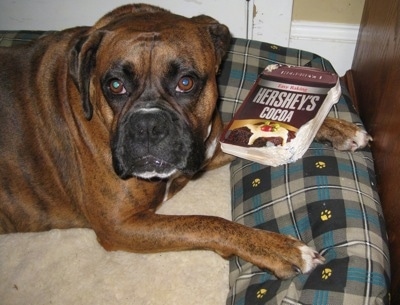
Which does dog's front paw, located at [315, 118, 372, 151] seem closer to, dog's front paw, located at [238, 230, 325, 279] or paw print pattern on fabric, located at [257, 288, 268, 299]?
dog's front paw, located at [238, 230, 325, 279]

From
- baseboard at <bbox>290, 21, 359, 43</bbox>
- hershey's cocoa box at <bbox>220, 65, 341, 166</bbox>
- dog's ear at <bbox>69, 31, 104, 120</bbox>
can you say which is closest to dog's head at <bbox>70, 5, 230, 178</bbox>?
dog's ear at <bbox>69, 31, 104, 120</bbox>

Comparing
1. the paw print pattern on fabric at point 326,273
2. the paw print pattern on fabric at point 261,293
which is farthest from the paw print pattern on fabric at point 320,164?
the paw print pattern on fabric at point 261,293

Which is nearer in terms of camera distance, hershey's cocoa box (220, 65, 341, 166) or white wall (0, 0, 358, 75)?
hershey's cocoa box (220, 65, 341, 166)

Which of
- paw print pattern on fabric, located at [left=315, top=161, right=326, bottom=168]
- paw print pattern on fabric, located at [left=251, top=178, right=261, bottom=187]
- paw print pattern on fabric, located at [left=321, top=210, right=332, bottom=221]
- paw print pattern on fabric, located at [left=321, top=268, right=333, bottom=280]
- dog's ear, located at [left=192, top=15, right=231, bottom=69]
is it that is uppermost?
dog's ear, located at [left=192, top=15, right=231, bottom=69]

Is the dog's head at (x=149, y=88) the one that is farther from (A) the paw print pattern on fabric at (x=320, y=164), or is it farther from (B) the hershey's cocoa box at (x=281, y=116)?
(A) the paw print pattern on fabric at (x=320, y=164)

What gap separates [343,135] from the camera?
8.24 feet

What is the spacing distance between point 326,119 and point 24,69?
5.52ft

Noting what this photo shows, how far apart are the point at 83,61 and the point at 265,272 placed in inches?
50.9

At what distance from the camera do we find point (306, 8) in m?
3.36

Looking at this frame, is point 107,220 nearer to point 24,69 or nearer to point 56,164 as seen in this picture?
point 56,164

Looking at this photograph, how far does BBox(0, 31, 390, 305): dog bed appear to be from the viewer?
1968 mm

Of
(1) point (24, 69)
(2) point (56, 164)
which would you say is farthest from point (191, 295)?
(1) point (24, 69)

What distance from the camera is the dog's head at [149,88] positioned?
1.93 m

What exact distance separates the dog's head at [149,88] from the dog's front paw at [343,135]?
0.76m
